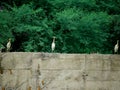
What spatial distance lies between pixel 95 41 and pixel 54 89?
598 centimetres

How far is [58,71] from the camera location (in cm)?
646

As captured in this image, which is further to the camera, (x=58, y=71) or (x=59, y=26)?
(x=59, y=26)

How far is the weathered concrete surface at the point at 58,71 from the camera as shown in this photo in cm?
631

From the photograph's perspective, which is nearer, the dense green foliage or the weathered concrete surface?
the weathered concrete surface

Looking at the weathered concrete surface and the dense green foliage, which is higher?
the dense green foliage

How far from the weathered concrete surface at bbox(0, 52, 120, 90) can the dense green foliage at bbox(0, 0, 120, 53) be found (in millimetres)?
4248

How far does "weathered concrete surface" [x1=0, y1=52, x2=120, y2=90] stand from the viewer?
6312 mm

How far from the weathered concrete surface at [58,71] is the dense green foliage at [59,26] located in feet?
13.9

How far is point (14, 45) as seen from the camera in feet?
38.3

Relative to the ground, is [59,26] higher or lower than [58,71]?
higher

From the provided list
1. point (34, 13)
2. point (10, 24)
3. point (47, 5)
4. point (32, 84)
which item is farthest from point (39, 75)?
point (47, 5)

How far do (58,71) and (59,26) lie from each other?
5.83m

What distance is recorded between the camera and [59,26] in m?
12.1

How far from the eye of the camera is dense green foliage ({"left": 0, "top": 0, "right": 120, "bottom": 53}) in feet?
36.7
